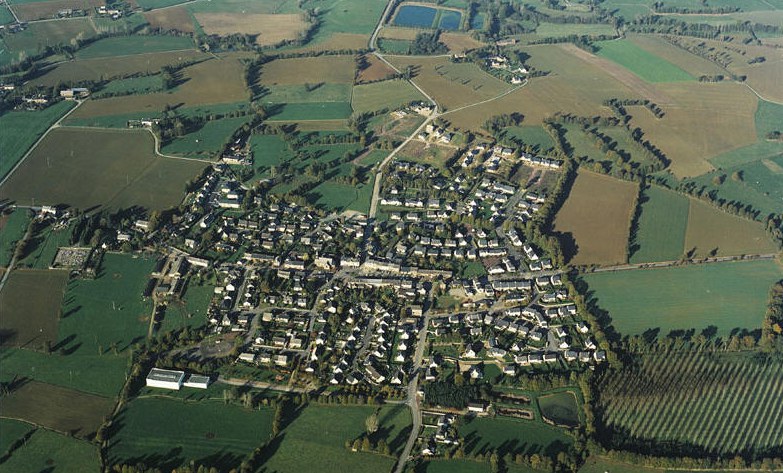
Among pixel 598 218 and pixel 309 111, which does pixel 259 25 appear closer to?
pixel 309 111

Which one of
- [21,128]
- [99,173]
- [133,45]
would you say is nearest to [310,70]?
[133,45]

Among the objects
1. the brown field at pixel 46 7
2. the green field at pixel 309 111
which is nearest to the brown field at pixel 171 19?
the brown field at pixel 46 7

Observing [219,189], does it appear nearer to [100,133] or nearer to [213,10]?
[100,133]

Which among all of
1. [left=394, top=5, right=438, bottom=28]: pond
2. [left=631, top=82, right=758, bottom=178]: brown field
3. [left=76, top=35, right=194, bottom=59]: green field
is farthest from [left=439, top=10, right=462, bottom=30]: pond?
[left=76, top=35, right=194, bottom=59]: green field

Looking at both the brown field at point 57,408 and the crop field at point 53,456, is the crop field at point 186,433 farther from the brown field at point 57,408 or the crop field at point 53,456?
the brown field at point 57,408

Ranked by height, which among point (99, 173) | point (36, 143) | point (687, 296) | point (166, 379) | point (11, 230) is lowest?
point (687, 296)

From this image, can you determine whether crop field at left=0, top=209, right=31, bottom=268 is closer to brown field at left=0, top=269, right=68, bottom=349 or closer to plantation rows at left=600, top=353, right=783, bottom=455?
brown field at left=0, top=269, right=68, bottom=349
